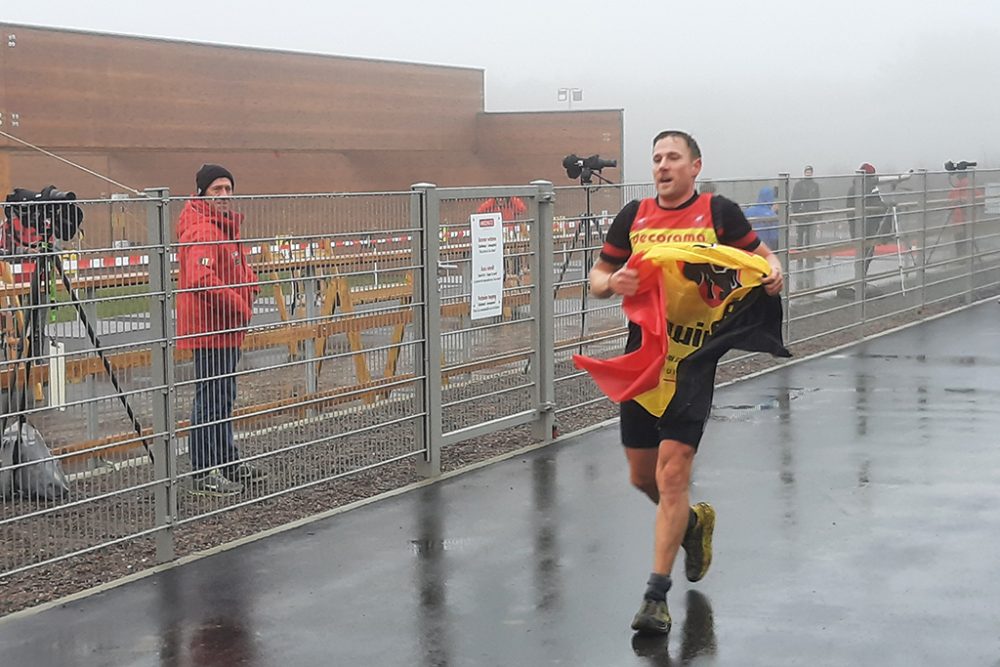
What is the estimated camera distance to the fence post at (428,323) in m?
8.93

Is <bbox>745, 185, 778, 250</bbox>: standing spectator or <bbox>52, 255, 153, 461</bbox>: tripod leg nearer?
<bbox>52, 255, 153, 461</bbox>: tripod leg

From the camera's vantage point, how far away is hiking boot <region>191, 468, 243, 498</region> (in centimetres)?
756

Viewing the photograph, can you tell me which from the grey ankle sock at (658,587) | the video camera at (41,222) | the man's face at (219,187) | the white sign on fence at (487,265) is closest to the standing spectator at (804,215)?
the white sign on fence at (487,265)

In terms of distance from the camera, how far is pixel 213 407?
7.55 meters

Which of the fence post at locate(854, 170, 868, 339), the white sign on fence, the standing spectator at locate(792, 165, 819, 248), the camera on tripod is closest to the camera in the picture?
the white sign on fence

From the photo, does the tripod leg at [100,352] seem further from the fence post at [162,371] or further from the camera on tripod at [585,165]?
the camera on tripod at [585,165]

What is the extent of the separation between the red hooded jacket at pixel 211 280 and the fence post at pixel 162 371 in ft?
0.42

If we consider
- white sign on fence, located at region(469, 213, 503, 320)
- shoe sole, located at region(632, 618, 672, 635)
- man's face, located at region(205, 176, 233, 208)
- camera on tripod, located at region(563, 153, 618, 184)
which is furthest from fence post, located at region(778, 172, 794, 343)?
shoe sole, located at region(632, 618, 672, 635)

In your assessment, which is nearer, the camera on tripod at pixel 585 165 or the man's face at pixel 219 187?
the man's face at pixel 219 187

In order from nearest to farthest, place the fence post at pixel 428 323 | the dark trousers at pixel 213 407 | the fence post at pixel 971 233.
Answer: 1. the dark trousers at pixel 213 407
2. the fence post at pixel 428 323
3. the fence post at pixel 971 233

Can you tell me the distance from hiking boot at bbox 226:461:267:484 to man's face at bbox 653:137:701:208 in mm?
2696

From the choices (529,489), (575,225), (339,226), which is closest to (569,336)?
(575,225)

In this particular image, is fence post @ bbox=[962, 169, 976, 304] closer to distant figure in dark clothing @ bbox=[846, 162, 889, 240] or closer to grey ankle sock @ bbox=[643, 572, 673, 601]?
distant figure in dark clothing @ bbox=[846, 162, 889, 240]

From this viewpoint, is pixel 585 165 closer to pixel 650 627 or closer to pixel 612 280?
pixel 612 280
